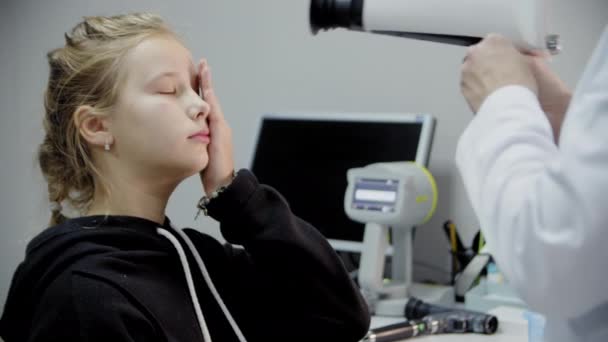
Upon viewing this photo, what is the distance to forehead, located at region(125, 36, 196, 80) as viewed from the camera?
1.03 meters

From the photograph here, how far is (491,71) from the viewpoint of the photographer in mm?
774

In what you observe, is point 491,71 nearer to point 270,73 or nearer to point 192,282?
point 192,282

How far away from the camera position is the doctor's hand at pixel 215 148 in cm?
108

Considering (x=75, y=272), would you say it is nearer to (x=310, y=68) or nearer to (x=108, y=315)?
(x=108, y=315)

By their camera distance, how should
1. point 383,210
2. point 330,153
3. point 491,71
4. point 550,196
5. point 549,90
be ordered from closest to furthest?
1. point 550,196
2. point 491,71
3. point 549,90
4. point 383,210
5. point 330,153

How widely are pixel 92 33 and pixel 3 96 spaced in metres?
2.03

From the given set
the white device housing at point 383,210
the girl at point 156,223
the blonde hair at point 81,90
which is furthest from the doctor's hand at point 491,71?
the white device housing at point 383,210

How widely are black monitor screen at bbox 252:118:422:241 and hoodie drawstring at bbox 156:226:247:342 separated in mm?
869

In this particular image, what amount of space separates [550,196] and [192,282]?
0.57m

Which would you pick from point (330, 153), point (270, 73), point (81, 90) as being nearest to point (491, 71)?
point (81, 90)

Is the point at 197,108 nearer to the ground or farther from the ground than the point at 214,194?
farther from the ground

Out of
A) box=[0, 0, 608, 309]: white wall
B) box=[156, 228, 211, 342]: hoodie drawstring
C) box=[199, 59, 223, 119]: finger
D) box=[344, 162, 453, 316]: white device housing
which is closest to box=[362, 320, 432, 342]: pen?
box=[344, 162, 453, 316]: white device housing

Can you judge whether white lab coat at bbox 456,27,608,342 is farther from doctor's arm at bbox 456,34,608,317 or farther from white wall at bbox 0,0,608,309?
white wall at bbox 0,0,608,309

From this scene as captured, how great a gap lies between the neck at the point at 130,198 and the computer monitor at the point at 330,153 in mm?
889
